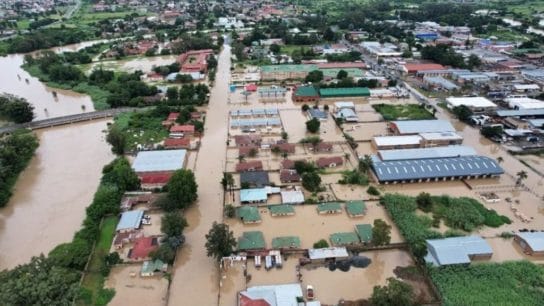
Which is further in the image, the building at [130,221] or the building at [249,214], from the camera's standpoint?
the building at [249,214]

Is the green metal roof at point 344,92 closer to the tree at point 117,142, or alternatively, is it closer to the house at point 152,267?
the tree at point 117,142

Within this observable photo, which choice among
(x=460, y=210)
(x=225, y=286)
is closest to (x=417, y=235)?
(x=460, y=210)

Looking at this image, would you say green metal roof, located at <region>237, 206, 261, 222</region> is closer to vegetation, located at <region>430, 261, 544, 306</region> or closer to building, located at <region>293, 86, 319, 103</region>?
vegetation, located at <region>430, 261, 544, 306</region>

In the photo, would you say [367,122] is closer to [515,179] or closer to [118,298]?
[515,179]

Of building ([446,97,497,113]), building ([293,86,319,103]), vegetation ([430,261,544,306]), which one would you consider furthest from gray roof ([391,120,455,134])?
vegetation ([430,261,544,306])

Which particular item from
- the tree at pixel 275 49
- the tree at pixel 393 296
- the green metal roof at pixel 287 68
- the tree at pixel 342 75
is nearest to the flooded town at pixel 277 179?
the tree at pixel 393 296

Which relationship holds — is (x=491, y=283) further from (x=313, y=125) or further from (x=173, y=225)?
(x=313, y=125)
